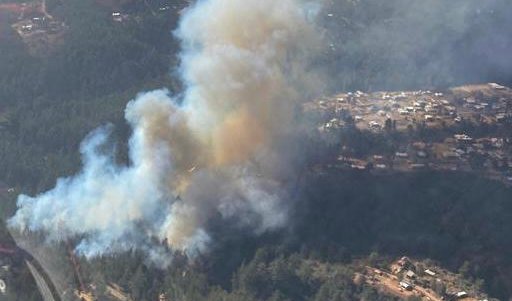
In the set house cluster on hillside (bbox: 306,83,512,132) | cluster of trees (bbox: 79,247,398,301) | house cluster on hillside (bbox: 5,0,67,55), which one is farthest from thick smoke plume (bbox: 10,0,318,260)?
house cluster on hillside (bbox: 5,0,67,55)

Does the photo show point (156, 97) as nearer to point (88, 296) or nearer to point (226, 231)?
point (226, 231)

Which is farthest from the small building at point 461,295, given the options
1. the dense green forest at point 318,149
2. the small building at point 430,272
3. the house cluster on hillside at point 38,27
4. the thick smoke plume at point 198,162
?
the house cluster on hillside at point 38,27

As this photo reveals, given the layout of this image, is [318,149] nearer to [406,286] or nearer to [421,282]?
[421,282]

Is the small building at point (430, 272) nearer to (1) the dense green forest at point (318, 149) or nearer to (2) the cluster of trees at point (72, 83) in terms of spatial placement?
(1) the dense green forest at point (318, 149)

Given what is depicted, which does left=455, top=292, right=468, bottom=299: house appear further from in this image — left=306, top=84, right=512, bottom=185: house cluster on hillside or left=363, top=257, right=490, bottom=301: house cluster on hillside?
left=306, top=84, right=512, bottom=185: house cluster on hillside

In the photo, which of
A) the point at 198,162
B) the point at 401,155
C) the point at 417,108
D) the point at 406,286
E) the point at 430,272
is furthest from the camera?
the point at 417,108

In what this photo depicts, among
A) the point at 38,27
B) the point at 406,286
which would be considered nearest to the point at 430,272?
the point at 406,286
